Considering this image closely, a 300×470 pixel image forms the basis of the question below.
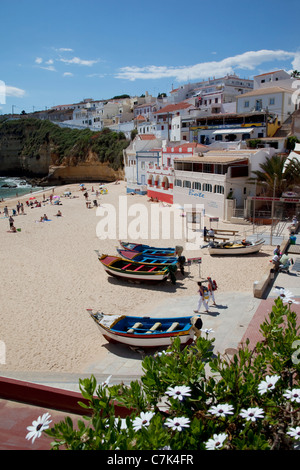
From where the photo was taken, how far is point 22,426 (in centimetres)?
630

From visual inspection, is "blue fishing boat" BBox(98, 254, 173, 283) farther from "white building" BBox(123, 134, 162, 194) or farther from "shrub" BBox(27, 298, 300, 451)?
"white building" BBox(123, 134, 162, 194)

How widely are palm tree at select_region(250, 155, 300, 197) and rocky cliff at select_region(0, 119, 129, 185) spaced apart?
36509 millimetres

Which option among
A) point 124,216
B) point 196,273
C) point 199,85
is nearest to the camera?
point 196,273

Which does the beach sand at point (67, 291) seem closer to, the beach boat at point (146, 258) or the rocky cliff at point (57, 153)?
the beach boat at point (146, 258)

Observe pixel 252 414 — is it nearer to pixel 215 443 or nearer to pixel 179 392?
pixel 215 443

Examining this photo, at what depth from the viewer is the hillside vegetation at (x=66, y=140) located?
6297cm

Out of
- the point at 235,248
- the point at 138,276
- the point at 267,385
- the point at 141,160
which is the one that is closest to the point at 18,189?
the point at 141,160

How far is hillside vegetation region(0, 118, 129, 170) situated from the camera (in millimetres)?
62975

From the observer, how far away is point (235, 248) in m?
18.3

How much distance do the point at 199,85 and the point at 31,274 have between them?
63.9 metres

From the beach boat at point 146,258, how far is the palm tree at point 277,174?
39.6 ft

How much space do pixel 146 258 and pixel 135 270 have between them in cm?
176
